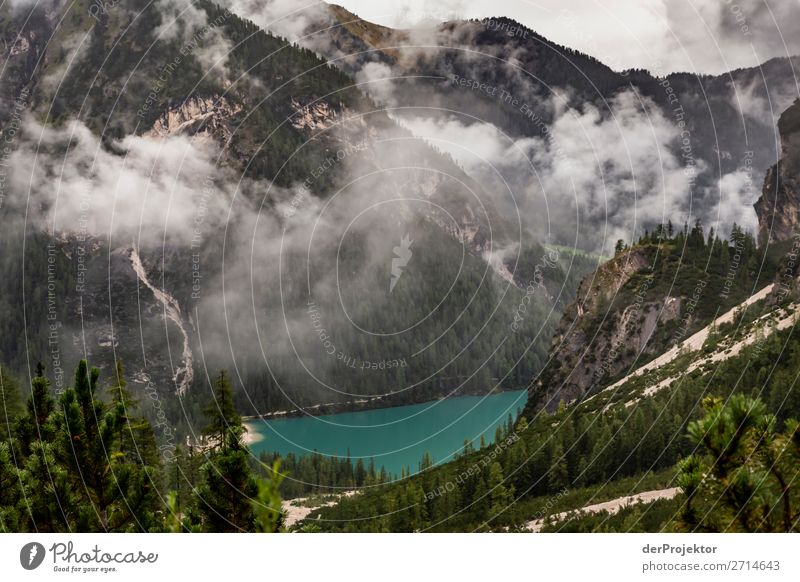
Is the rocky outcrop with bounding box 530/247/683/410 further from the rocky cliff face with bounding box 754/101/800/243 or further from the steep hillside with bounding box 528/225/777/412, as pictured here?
the rocky cliff face with bounding box 754/101/800/243

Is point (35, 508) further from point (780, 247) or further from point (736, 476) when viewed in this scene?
point (780, 247)

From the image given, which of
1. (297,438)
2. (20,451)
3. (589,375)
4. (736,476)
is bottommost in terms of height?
(297,438)

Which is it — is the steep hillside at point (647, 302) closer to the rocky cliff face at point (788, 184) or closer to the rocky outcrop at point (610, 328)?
the rocky outcrop at point (610, 328)

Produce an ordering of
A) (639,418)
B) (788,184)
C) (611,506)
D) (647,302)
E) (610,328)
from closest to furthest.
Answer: (611,506)
(639,418)
(647,302)
(610,328)
(788,184)

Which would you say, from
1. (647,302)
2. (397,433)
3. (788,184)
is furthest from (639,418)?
(788,184)

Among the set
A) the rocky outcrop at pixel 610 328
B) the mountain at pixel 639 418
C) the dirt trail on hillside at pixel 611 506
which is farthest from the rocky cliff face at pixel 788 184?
the dirt trail on hillside at pixel 611 506

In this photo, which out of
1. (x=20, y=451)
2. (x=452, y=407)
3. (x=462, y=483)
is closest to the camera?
(x=20, y=451)

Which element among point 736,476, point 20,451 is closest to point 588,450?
point 20,451

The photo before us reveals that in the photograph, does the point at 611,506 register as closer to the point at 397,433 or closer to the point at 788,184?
the point at 397,433
